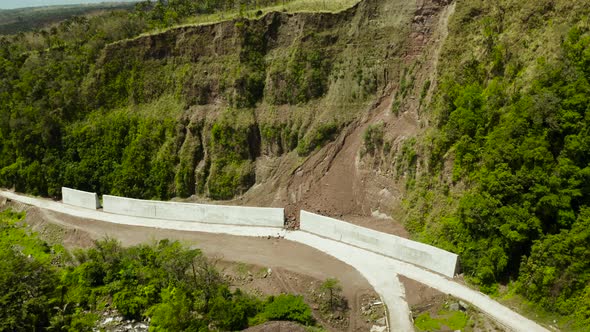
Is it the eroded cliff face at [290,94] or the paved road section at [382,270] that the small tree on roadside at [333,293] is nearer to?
the paved road section at [382,270]

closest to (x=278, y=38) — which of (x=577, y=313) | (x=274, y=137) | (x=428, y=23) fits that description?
(x=274, y=137)

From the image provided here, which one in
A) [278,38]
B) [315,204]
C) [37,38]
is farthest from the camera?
[37,38]

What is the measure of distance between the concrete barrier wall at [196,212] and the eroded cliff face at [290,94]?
2668 millimetres

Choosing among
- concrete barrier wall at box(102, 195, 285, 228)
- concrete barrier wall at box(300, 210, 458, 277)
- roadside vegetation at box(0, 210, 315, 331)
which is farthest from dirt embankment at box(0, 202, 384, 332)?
concrete barrier wall at box(300, 210, 458, 277)

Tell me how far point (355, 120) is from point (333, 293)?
1733cm

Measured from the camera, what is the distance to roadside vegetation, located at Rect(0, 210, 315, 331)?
25.2 m

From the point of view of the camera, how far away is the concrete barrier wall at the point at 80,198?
41.3 meters

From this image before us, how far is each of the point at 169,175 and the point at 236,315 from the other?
69.8ft

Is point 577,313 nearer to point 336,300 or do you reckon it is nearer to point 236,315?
point 336,300

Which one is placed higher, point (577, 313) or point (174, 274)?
point (577, 313)

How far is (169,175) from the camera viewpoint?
140 feet

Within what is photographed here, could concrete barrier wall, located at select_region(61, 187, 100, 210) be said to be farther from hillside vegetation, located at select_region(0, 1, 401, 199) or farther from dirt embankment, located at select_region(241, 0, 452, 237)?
dirt embankment, located at select_region(241, 0, 452, 237)

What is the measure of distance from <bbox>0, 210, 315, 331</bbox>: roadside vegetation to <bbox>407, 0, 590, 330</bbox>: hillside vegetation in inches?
461

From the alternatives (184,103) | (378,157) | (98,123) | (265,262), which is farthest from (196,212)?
(98,123)
